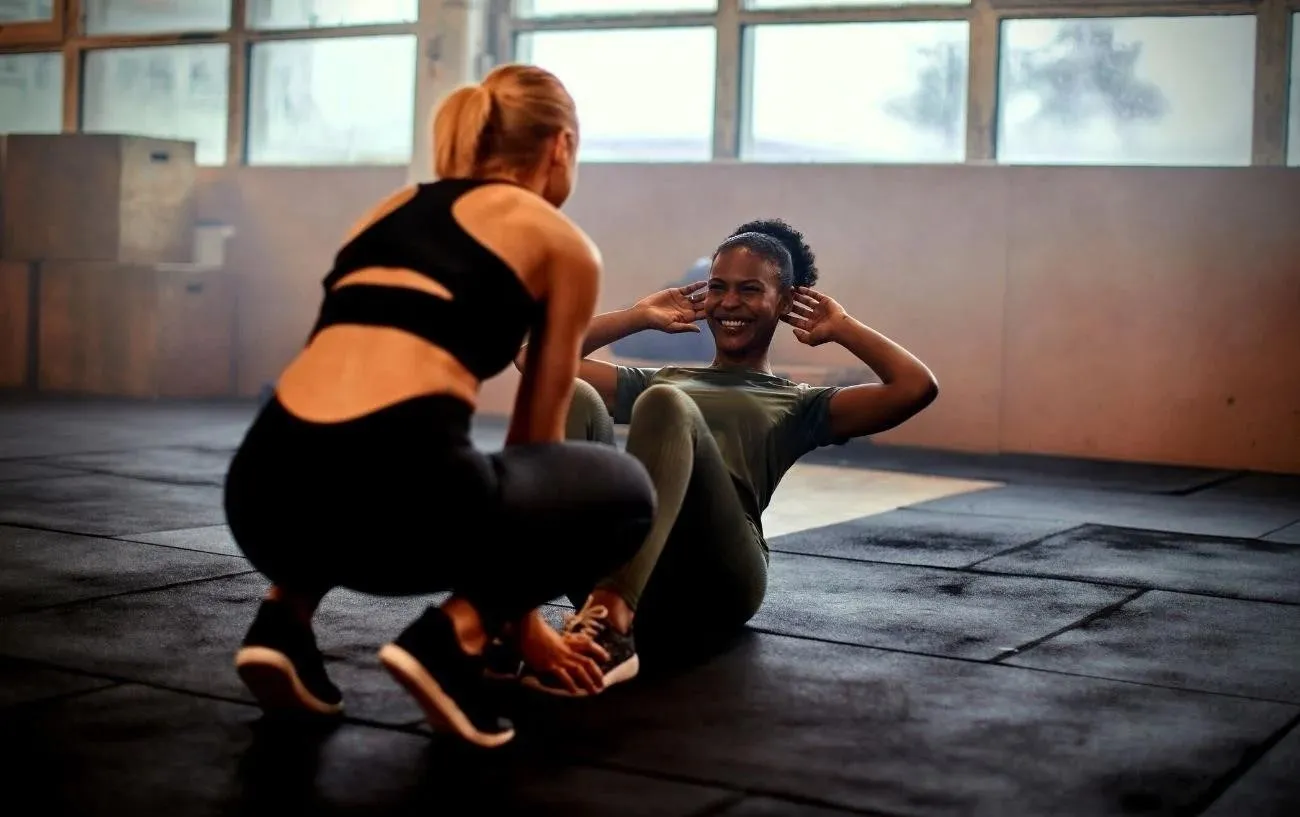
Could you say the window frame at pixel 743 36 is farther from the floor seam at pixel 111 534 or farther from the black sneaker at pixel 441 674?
the black sneaker at pixel 441 674

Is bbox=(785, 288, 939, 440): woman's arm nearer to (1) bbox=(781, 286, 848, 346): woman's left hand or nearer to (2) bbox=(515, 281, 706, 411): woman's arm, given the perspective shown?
(1) bbox=(781, 286, 848, 346): woman's left hand

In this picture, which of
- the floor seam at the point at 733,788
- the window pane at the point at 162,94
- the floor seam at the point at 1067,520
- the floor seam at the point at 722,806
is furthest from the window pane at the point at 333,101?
the floor seam at the point at 722,806

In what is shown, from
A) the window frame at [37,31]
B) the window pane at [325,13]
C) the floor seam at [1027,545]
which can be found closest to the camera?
the floor seam at [1027,545]

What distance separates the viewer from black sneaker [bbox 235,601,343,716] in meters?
2.04

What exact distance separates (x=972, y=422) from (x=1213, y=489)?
1342 mm

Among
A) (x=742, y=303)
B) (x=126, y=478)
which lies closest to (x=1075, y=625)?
(x=742, y=303)

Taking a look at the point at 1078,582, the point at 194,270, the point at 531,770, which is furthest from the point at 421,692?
the point at 194,270

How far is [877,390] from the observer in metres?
2.83

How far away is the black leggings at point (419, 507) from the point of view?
1867mm

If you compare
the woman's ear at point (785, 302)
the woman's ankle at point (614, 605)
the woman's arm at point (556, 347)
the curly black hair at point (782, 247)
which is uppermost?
the curly black hair at point (782, 247)

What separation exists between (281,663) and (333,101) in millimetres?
6683

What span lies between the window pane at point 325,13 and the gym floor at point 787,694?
424 centimetres

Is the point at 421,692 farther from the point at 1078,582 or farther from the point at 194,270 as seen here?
the point at 194,270

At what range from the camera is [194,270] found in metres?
8.26
